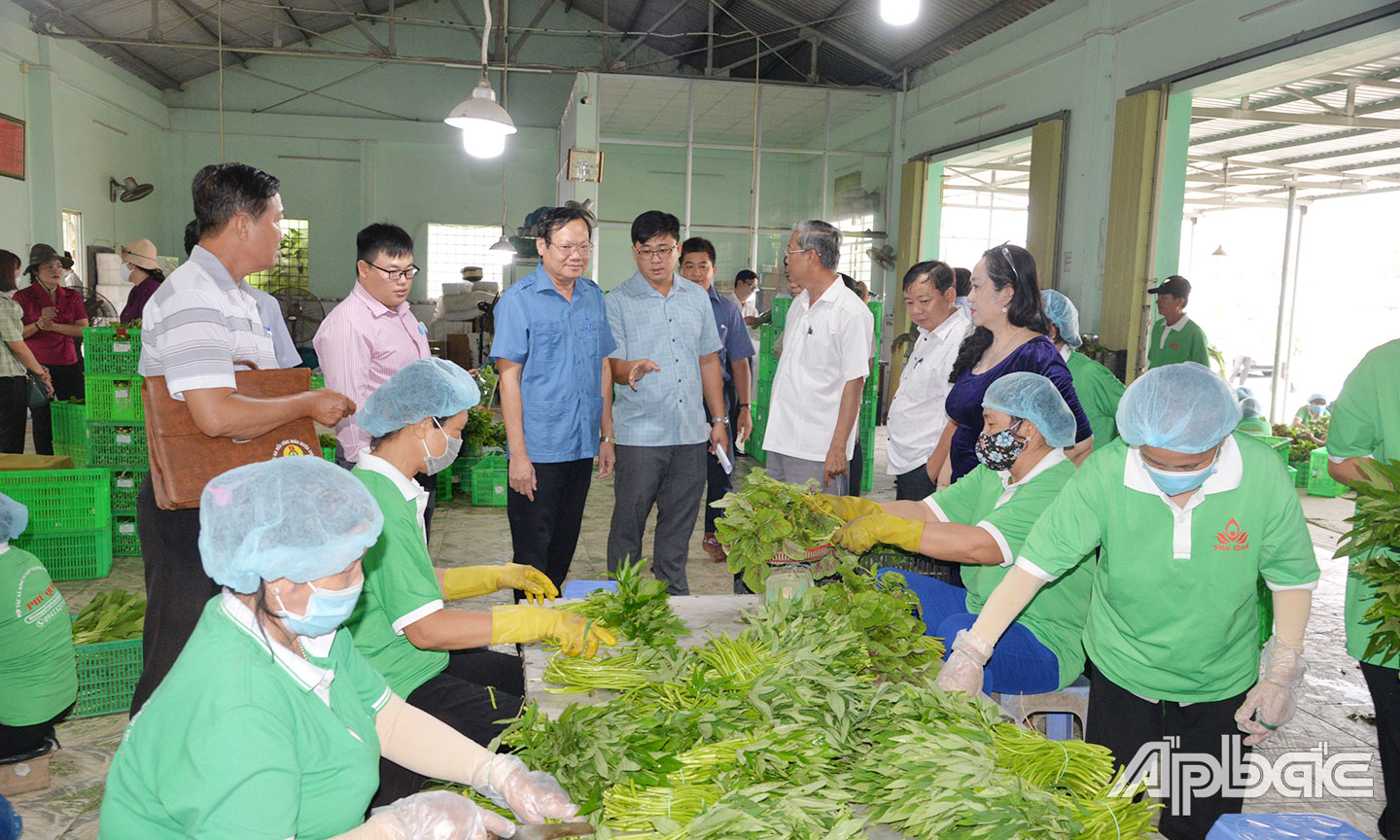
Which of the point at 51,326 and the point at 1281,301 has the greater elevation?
the point at 1281,301

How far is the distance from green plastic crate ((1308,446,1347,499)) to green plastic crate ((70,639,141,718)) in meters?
8.83

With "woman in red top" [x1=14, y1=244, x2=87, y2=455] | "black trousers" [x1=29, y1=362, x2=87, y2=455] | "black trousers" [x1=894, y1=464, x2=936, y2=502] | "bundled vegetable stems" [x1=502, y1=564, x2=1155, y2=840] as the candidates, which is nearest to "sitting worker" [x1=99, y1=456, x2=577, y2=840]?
"bundled vegetable stems" [x1=502, y1=564, x2=1155, y2=840]

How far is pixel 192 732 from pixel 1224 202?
17534 millimetres

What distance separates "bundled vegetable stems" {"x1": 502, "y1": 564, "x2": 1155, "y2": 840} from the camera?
150cm

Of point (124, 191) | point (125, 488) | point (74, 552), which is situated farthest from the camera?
point (124, 191)

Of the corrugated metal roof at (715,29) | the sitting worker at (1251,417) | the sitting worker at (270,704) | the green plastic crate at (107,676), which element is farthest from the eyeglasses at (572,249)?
the corrugated metal roof at (715,29)

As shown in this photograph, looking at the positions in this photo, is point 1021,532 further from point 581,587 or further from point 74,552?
point 74,552

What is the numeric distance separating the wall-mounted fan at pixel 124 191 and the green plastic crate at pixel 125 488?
400 inches

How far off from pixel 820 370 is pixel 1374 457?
6.98ft

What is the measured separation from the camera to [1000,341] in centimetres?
357

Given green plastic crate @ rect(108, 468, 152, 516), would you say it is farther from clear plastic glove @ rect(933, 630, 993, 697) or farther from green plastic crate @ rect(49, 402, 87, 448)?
clear plastic glove @ rect(933, 630, 993, 697)

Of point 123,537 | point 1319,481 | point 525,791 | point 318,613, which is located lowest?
point 123,537

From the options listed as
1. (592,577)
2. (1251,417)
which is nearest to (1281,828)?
(592,577)

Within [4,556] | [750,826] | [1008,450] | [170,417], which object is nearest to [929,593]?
[1008,450]
